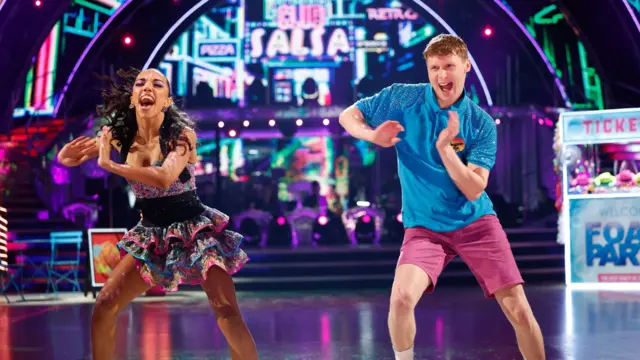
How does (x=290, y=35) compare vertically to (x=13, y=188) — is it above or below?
above

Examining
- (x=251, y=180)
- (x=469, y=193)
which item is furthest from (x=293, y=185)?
(x=469, y=193)

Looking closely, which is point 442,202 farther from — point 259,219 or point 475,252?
point 259,219

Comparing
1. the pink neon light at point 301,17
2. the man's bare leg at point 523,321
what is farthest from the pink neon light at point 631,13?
the man's bare leg at point 523,321

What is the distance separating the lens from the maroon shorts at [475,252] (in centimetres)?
330

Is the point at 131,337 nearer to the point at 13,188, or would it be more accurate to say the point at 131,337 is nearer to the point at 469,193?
the point at 469,193

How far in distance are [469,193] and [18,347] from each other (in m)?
4.02

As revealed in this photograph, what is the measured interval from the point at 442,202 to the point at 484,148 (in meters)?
0.31

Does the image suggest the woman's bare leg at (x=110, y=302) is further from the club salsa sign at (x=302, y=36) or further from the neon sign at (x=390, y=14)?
the neon sign at (x=390, y=14)

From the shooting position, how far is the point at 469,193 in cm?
322

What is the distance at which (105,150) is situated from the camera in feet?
11.1

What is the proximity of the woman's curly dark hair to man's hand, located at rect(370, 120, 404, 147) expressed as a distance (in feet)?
3.16

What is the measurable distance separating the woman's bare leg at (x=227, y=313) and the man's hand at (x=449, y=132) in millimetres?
1214

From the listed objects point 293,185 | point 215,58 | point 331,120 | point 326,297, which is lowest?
point 326,297

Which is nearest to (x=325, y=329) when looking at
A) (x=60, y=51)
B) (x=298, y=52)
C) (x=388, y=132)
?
(x=388, y=132)
